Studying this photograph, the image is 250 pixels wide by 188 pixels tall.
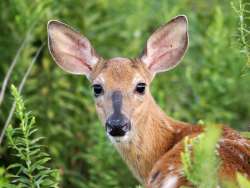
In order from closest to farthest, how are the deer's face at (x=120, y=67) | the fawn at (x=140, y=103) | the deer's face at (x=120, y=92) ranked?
the fawn at (x=140, y=103) < the deer's face at (x=120, y=92) < the deer's face at (x=120, y=67)

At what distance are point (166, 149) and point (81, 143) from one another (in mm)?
2346

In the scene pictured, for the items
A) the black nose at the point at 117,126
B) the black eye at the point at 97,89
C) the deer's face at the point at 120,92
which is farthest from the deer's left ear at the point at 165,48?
the black nose at the point at 117,126

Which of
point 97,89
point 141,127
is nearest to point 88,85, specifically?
point 97,89

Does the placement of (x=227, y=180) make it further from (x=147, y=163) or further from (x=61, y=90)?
(x=61, y=90)

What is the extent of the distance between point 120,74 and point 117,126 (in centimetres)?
59

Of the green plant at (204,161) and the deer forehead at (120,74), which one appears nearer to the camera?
the green plant at (204,161)

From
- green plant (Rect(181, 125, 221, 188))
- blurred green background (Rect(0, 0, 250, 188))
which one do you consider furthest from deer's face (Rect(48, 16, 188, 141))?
green plant (Rect(181, 125, 221, 188))

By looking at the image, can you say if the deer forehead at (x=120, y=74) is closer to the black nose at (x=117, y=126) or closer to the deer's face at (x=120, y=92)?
the deer's face at (x=120, y=92)

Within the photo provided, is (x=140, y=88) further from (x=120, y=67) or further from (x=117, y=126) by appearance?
(x=117, y=126)

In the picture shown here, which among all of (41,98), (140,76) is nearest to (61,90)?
(41,98)

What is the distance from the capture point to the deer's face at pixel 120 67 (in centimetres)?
712

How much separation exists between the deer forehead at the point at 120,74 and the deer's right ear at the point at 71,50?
0.33 meters

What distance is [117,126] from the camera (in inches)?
Result: 271

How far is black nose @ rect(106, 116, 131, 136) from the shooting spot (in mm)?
6887
